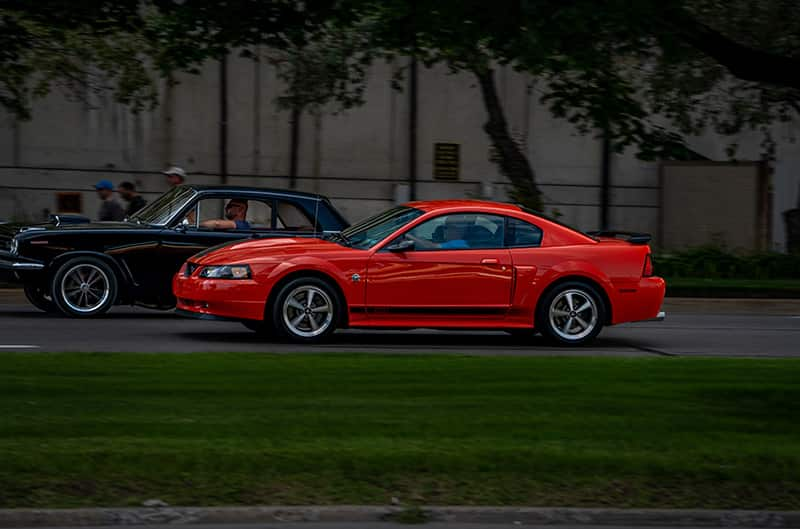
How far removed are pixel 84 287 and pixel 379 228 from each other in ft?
12.5

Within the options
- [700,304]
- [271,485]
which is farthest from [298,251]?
[700,304]

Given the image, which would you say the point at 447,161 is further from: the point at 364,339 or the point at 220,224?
the point at 364,339

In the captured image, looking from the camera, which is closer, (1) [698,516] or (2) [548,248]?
(1) [698,516]

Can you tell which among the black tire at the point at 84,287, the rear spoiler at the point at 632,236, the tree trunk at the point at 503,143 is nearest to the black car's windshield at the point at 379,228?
the rear spoiler at the point at 632,236

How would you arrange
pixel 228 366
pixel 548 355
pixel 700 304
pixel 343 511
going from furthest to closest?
pixel 700 304, pixel 548 355, pixel 228 366, pixel 343 511

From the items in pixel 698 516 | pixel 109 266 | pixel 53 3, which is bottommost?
pixel 698 516

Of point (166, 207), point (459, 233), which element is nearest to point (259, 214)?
point (166, 207)

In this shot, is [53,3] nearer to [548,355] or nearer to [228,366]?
[228,366]

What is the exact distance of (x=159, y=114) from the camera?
2881 centimetres

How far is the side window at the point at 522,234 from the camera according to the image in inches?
514

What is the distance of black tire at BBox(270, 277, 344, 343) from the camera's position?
12.6 metres

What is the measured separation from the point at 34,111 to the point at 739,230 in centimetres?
1534

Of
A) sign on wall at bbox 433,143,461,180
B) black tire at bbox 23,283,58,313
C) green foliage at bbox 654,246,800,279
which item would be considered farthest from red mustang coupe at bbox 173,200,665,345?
sign on wall at bbox 433,143,461,180

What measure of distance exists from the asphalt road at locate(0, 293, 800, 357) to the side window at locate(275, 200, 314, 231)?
127 cm
